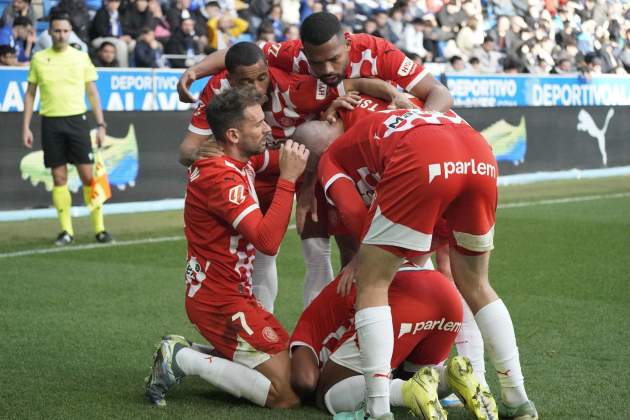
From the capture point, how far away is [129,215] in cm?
1208

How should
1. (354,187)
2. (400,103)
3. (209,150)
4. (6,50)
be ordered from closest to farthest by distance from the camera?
(354,187), (209,150), (400,103), (6,50)

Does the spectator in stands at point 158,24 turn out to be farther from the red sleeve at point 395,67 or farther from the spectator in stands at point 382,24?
the red sleeve at point 395,67

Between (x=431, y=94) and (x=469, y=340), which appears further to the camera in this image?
(x=431, y=94)

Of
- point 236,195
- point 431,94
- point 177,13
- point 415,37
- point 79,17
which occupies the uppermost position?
point 431,94

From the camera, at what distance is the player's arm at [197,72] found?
5.82m

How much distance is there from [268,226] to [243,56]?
114 centimetres

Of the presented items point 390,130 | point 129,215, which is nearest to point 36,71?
point 129,215

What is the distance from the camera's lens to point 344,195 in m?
4.39

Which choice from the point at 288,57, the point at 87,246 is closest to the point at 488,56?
the point at 87,246

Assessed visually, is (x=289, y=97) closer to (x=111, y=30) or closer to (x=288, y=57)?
(x=288, y=57)

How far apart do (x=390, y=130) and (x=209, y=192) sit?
0.94 m

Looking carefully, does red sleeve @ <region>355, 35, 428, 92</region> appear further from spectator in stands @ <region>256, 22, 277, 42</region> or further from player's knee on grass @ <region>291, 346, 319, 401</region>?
spectator in stands @ <region>256, 22, 277, 42</region>

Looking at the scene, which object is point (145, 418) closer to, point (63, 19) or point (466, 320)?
point (466, 320)

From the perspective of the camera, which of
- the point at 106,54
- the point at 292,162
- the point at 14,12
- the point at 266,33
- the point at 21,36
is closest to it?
the point at 292,162
